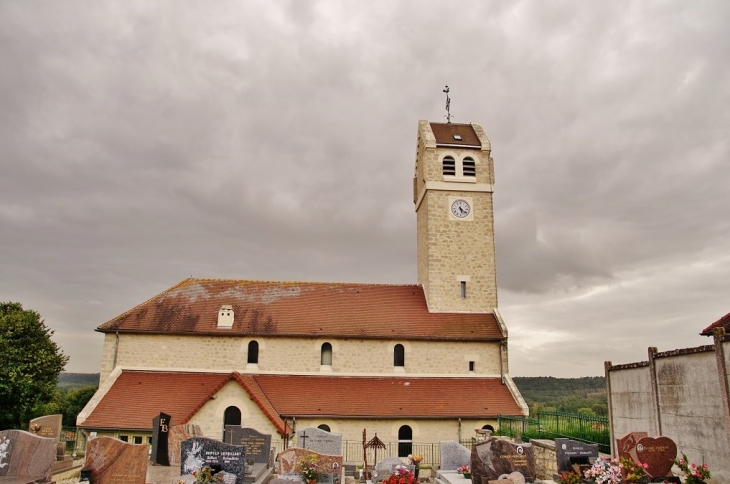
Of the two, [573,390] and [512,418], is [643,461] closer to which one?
[512,418]

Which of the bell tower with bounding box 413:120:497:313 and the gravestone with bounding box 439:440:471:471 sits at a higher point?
the bell tower with bounding box 413:120:497:313

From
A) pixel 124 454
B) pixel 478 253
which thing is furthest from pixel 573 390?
pixel 124 454

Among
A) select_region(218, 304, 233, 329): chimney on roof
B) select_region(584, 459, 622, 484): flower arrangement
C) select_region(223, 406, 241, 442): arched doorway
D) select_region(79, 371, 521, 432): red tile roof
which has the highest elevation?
select_region(218, 304, 233, 329): chimney on roof

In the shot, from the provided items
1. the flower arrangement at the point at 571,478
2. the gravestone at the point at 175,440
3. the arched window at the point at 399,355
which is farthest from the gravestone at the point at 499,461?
the arched window at the point at 399,355

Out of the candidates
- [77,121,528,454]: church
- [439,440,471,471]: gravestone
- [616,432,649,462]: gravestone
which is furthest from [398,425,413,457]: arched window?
[616,432,649,462]: gravestone

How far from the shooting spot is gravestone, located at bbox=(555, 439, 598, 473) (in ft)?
46.6

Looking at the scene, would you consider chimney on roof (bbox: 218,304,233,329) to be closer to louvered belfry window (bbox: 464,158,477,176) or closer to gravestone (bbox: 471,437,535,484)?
louvered belfry window (bbox: 464,158,477,176)

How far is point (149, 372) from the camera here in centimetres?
2603

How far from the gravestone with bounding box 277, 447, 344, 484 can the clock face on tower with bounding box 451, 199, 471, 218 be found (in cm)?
1866

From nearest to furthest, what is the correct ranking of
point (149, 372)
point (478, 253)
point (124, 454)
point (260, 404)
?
point (124, 454), point (260, 404), point (149, 372), point (478, 253)

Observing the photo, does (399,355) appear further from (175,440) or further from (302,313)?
(175,440)

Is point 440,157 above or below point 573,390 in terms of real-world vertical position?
above

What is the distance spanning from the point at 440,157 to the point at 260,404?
17611 millimetres

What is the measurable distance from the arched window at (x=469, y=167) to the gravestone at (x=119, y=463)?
2406cm
